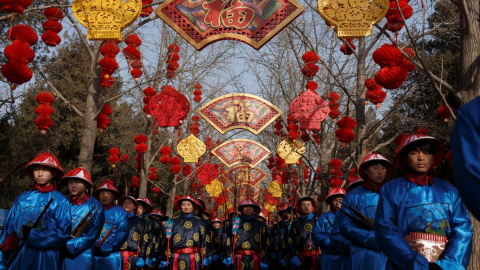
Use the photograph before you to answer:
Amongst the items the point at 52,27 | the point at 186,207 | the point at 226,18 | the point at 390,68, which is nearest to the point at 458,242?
the point at 390,68

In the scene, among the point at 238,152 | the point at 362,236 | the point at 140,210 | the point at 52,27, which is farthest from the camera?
the point at 238,152

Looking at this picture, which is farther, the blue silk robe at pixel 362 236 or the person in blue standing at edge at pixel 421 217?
the blue silk robe at pixel 362 236

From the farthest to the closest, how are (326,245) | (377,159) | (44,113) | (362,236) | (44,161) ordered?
(44,113)
(326,245)
(44,161)
(377,159)
(362,236)

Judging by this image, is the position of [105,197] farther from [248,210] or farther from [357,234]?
[357,234]

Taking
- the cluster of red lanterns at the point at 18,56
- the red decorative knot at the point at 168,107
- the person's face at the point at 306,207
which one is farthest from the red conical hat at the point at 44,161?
the red decorative knot at the point at 168,107

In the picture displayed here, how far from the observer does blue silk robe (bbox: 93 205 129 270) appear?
28.2 feet

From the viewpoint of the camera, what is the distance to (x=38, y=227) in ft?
19.4

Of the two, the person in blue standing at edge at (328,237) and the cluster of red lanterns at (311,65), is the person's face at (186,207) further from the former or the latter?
the cluster of red lanterns at (311,65)

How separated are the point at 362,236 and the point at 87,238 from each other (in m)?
3.63

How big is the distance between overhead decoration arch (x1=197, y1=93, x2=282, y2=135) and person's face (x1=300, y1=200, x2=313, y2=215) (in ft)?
13.3

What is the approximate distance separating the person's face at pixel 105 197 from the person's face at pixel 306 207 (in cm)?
401

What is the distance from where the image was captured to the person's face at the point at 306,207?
10531 mm

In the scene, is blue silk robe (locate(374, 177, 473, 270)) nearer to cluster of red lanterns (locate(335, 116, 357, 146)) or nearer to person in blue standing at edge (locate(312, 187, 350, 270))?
person in blue standing at edge (locate(312, 187, 350, 270))

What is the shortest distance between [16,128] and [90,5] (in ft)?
59.5
